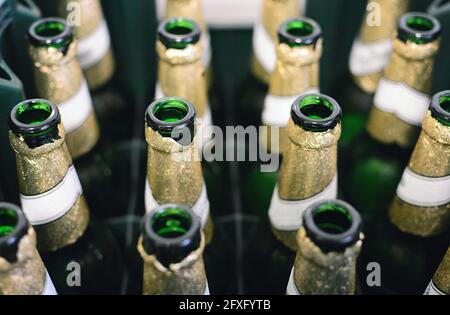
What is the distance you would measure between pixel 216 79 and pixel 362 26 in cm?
34

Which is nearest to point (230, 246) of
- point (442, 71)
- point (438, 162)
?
point (438, 162)

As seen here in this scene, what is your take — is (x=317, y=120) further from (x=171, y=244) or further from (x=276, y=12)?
(x=276, y=12)

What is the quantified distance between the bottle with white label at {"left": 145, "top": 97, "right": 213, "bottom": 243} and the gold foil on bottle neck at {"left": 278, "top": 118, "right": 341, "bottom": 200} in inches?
4.5

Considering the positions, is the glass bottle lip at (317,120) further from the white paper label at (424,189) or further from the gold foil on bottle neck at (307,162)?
the white paper label at (424,189)

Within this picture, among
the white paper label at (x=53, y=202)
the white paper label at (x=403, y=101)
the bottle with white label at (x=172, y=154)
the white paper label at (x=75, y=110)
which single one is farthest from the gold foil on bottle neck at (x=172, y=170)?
the white paper label at (x=403, y=101)

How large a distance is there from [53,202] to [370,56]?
622 millimetres

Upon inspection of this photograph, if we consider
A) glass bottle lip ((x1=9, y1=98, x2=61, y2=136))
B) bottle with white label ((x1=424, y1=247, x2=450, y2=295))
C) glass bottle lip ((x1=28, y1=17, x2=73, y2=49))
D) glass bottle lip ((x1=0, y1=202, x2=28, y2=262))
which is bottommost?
bottle with white label ((x1=424, y1=247, x2=450, y2=295))

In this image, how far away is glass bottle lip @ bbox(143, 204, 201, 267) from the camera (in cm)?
52

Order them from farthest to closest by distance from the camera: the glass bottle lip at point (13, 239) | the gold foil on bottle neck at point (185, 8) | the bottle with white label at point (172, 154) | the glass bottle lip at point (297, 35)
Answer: the gold foil on bottle neck at point (185, 8) < the glass bottle lip at point (297, 35) < the bottle with white label at point (172, 154) < the glass bottle lip at point (13, 239)

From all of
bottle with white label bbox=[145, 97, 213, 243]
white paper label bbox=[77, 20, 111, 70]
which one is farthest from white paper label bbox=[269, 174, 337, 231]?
white paper label bbox=[77, 20, 111, 70]

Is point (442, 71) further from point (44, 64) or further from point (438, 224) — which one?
point (44, 64)

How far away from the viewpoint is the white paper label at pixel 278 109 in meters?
0.82

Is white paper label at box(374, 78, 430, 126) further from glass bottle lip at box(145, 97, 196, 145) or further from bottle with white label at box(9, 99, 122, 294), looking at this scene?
Result: bottle with white label at box(9, 99, 122, 294)

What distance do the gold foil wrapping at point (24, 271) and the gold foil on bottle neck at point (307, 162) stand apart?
1.03 ft
